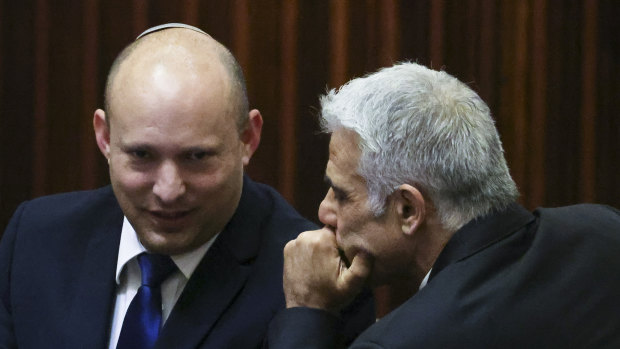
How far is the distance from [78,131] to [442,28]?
45.1 inches

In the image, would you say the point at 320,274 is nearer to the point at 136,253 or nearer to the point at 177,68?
the point at 136,253

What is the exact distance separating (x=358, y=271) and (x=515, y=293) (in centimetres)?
44

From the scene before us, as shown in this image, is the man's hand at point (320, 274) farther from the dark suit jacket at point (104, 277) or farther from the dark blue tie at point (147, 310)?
the dark blue tie at point (147, 310)

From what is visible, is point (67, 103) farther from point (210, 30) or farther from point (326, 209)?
point (326, 209)

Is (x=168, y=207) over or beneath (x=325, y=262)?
over

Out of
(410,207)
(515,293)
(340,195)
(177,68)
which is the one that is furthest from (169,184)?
(515,293)

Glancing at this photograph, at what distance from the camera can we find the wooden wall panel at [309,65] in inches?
114

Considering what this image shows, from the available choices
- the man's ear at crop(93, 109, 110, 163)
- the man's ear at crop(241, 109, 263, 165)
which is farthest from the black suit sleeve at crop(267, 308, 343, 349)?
the man's ear at crop(93, 109, 110, 163)

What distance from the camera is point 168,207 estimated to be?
2072mm

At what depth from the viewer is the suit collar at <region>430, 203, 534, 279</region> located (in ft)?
5.98

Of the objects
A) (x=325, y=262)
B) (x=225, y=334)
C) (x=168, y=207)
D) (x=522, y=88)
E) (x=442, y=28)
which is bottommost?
(x=225, y=334)

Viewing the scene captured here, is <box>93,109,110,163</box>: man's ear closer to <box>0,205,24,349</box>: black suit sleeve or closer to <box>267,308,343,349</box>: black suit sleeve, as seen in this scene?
<box>0,205,24,349</box>: black suit sleeve

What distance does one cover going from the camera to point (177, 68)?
209cm

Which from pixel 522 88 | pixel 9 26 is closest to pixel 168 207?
pixel 9 26
